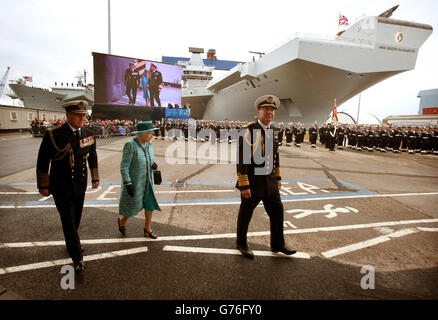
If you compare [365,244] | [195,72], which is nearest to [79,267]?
[365,244]

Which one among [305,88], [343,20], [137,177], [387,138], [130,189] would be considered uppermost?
→ [343,20]

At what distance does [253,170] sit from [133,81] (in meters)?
34.7

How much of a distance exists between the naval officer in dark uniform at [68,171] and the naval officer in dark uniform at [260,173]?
1.98 meters

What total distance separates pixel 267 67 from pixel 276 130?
22249mm

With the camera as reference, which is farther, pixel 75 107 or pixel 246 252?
pixel 246 252

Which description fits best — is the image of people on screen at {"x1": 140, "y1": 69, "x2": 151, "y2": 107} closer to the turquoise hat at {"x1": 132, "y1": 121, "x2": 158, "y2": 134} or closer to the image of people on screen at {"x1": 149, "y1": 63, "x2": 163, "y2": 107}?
the image of people on screen at {"x1": 149, "y1": 63, "x2": 163, "y2": 107}

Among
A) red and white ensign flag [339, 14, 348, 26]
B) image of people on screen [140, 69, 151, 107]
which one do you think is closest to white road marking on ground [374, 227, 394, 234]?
red and white ensign flag [339, 14, 348, 26]

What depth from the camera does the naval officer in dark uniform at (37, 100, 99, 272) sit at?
91.9 inches

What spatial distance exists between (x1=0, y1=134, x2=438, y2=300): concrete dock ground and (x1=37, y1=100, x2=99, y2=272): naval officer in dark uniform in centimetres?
55

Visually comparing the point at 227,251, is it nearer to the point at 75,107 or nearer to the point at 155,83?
the point at 75,107

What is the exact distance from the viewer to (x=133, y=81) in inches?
1261

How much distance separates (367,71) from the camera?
19.2 m

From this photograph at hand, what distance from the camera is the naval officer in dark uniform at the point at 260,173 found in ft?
8.75
